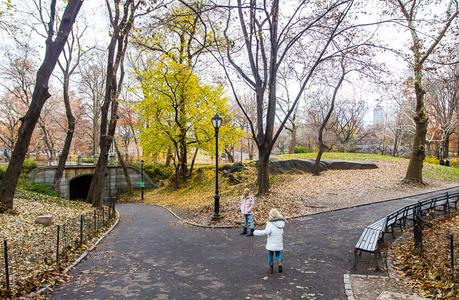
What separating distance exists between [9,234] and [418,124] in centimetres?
2085

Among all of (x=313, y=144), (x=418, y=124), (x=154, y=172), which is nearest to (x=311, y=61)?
(x=418, y=124)

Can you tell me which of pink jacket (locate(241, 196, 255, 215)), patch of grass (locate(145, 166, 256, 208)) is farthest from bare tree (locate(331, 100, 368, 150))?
pink jacket (locate(241, 196, 255, 215))

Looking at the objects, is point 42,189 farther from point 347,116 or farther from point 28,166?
point 347,116

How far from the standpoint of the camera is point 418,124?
20578mm

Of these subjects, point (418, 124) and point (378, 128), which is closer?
point (418, 124)

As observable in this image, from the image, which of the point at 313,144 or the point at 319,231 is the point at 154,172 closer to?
the point at 319,231

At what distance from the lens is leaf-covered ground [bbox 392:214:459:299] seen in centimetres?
595

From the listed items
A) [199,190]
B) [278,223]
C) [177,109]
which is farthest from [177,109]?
[278,223]

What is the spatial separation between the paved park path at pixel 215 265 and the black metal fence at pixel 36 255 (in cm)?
51

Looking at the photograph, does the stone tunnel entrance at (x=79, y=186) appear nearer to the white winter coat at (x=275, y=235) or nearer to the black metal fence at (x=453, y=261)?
the white winter coat at (x=275, y=235)

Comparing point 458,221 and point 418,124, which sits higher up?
point 418,124

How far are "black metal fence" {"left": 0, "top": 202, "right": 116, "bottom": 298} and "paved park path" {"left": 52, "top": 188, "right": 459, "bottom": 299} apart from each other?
1.69 feet

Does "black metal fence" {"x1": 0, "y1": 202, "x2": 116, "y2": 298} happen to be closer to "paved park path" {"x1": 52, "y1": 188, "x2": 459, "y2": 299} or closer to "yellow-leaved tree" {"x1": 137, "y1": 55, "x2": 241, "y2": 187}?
"paved park path" {"x1": 52, "y1": 188, "x2": 459, "y2": 299}

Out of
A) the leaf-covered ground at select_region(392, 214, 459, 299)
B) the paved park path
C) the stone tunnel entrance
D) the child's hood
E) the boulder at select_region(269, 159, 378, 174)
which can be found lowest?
the stone tunnel entrance
